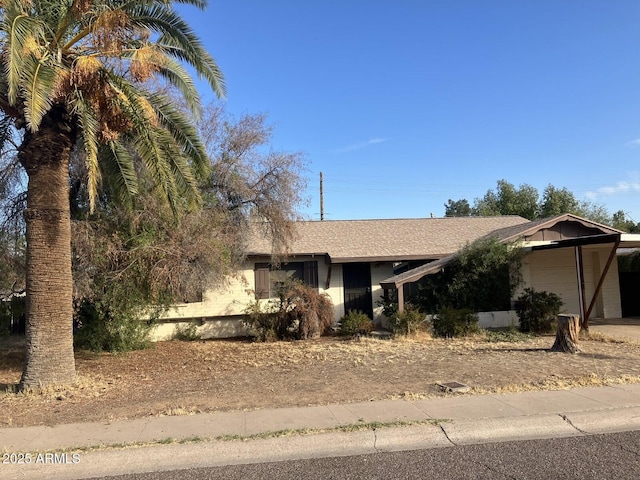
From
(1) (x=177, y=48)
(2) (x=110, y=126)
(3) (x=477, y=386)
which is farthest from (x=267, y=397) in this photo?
(1) (x=177, y=48)

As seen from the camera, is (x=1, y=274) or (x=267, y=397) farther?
(x=1, y=274)

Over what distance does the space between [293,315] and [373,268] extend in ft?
14.5

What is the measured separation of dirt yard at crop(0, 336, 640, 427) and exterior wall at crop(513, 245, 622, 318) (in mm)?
4594

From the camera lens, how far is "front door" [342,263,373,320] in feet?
62.7

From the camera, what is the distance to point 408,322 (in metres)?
15.2

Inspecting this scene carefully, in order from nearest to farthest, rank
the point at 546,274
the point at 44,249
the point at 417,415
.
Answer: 1. the point at 417,415
2. the point at 44,249
3. the point at 546,274

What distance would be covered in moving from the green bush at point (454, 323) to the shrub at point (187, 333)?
7888mm

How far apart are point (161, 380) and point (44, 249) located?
334cm

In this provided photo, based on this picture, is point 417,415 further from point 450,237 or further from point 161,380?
point 450,237

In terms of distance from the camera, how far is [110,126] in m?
9.83

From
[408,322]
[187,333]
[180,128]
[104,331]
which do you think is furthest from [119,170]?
[408,322]

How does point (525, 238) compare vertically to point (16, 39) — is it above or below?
below

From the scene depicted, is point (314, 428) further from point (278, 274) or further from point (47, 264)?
point (278, 274)

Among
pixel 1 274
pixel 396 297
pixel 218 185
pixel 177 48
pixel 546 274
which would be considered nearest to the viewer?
pixel 177 48
